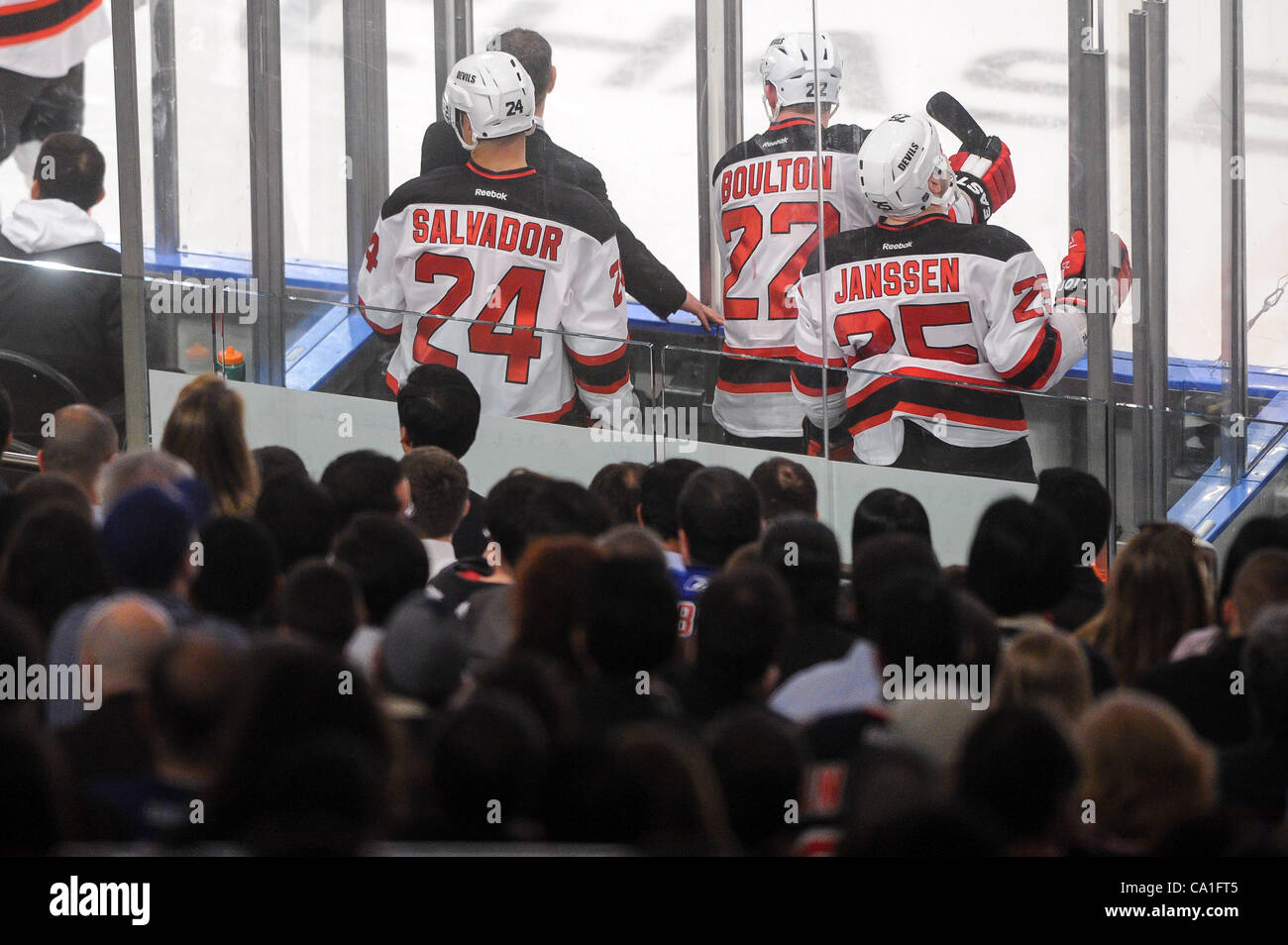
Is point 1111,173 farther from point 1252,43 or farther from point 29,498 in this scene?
point 29,498

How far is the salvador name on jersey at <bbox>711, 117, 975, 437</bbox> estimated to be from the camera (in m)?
5.07

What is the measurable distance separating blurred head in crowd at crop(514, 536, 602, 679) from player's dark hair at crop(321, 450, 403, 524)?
2.93 feet

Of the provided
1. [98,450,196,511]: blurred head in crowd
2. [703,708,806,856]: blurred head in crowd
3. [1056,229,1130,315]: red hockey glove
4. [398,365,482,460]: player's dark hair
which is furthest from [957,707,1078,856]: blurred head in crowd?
[1056,229,1130,315]: red hockey glove

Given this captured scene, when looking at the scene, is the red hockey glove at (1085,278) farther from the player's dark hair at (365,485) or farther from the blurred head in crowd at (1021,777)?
the blurred head in crowd at (1021,777)

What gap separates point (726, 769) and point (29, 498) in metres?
1.43

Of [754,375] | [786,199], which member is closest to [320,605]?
[754,375]

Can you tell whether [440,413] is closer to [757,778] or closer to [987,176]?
[987,176]

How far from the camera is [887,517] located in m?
3.90

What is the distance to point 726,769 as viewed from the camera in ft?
6.62

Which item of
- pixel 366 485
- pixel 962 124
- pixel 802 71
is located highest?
pixel 802 71

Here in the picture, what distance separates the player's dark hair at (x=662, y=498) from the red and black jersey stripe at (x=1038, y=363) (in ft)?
4.59

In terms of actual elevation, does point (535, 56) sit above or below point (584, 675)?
above

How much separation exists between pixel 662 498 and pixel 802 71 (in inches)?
76.9
